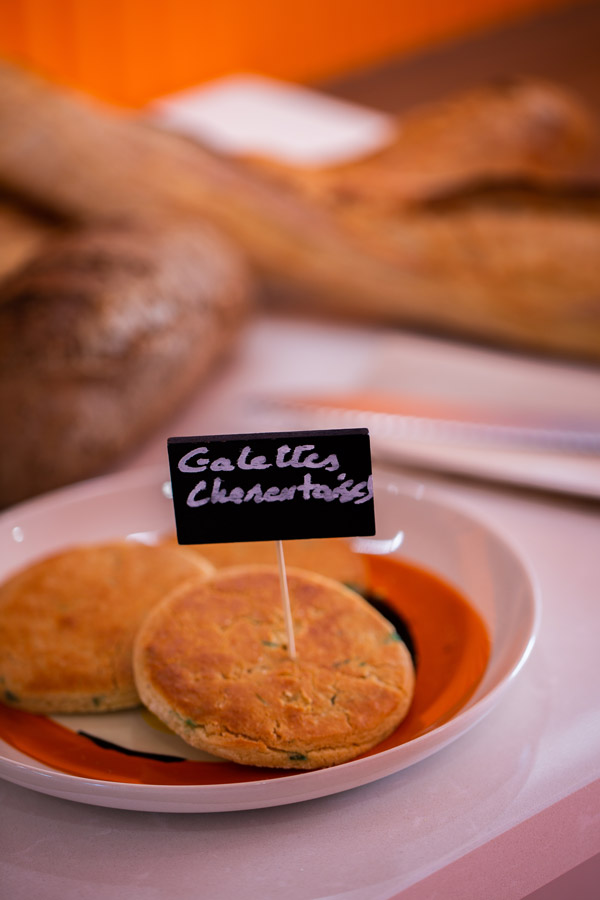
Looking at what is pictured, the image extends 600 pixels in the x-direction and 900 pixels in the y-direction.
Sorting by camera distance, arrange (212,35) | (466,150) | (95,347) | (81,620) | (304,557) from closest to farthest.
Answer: (81,620), (304,557), (95,347), (466,150), (212,35)

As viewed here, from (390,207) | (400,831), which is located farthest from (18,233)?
(400,831)

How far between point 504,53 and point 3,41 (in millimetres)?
1488

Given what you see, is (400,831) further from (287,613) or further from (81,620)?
(81,620)

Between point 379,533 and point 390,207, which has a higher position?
point 390,207

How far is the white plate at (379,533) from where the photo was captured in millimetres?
561

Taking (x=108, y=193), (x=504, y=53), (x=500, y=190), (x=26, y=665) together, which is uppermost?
(x=504, y=53)

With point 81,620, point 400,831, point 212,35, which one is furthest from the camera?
point 212,35

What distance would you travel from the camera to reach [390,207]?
1455mm

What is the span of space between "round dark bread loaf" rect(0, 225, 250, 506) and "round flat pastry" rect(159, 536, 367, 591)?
0.87ft

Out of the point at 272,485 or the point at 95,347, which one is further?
the point at 95,347

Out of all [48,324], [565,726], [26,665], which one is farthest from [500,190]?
[26,665]

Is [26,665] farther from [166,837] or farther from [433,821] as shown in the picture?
[433,821]

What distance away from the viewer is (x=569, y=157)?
1.68 m

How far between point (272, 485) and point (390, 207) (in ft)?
3.02
